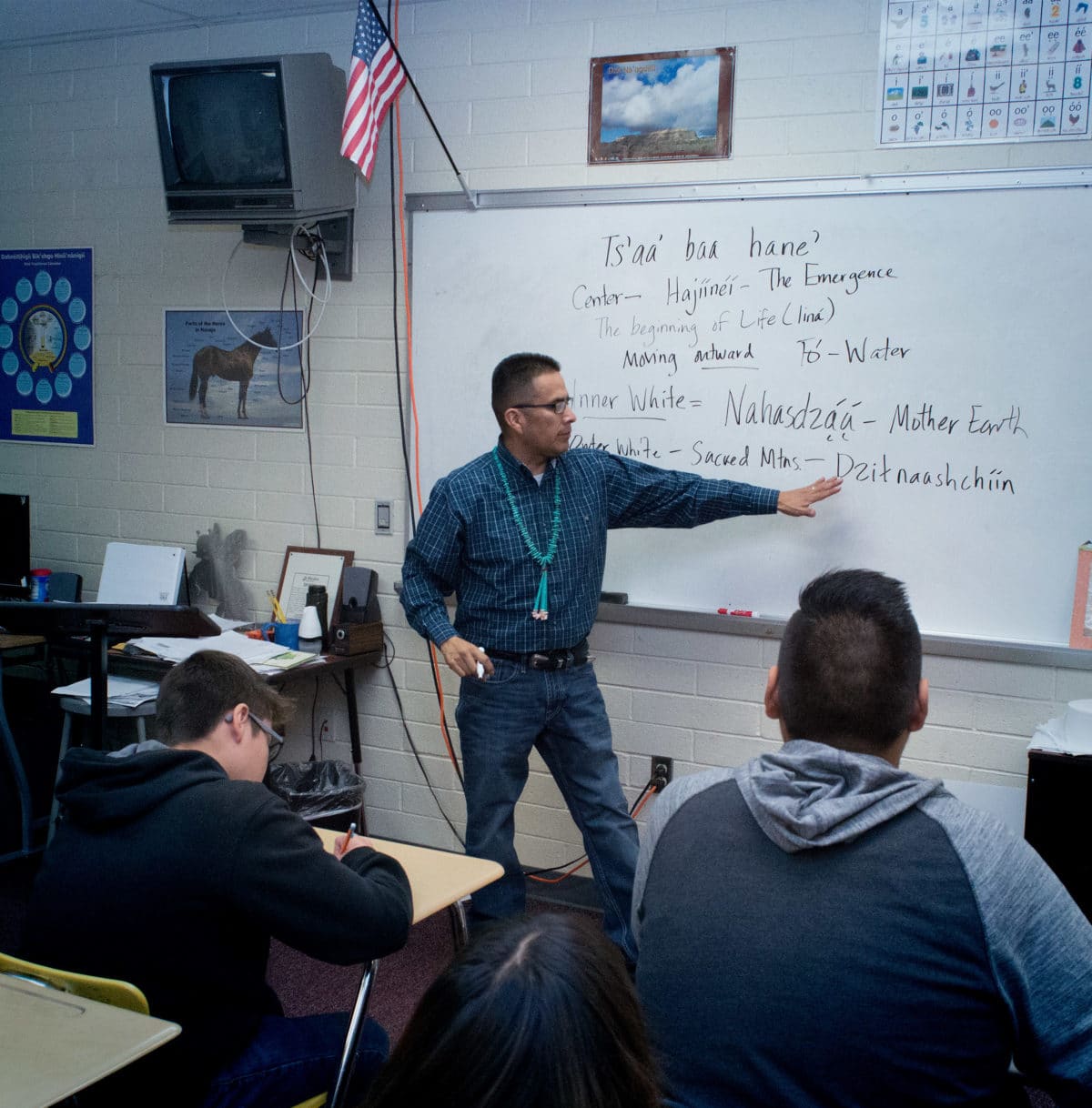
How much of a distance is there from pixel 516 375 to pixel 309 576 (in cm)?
131

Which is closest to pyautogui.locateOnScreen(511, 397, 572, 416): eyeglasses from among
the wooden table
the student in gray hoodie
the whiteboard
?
the whiteboard

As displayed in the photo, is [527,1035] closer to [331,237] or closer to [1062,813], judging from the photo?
[1062,813]

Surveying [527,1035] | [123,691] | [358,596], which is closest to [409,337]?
[358,596]

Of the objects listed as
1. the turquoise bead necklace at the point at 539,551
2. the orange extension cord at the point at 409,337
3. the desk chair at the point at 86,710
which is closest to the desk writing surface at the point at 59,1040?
the turquoise bead necklace at the point at 539,551

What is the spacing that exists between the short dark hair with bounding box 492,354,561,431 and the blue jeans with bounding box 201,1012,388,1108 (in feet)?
5.30

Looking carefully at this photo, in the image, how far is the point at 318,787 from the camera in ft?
11.5

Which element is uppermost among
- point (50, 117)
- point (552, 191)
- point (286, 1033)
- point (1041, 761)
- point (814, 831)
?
point (50, 117)

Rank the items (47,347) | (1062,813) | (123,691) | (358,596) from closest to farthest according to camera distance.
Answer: (1062,813) → (123,691) → (358,596) → (47,347)

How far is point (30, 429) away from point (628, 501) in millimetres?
2705

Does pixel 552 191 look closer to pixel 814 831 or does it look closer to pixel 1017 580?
pixel 1017 580

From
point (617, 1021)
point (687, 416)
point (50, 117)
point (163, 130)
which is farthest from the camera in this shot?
point (50, 117)

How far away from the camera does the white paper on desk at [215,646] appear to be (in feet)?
11.1

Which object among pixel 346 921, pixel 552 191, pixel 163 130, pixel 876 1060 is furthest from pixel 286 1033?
pixel 163 130

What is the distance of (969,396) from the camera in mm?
2855
